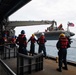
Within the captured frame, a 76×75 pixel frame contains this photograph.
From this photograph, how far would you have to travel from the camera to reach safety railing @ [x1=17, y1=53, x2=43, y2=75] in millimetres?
7727

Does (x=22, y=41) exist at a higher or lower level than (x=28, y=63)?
higher

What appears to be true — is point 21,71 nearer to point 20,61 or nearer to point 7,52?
point 20,61

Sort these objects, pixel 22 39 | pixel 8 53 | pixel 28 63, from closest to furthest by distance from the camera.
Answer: pixel 28 63, pixel 22 39, pixel 8 53

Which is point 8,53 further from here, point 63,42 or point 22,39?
point 63,42

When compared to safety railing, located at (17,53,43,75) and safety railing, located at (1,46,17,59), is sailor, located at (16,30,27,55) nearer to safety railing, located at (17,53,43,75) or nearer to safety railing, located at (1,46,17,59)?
safety railing, located at (17,53,43,75)

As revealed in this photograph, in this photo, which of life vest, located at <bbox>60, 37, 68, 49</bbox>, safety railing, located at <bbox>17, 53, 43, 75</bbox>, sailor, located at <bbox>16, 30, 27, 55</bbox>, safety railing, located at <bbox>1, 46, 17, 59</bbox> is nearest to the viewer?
safety railing, located at <bbox>17, 53, 43, 75</bbox>

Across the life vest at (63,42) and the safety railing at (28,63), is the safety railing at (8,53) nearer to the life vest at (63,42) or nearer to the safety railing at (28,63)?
the safety railing at (28,63)

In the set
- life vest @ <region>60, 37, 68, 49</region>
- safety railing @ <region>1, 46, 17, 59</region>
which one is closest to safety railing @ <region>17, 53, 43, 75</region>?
life vest @ <region>60, 37, 68, 49</region>

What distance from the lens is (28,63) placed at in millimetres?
8266

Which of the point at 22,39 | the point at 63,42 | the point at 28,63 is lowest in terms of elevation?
the point at 28,63

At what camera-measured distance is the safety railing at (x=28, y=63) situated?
7.73 meters

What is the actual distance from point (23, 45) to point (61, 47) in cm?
282

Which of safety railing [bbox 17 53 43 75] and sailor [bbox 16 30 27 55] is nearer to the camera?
safety railing [bbox 17 53 43 75]

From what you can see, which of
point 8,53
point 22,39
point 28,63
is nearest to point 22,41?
point 22,39
